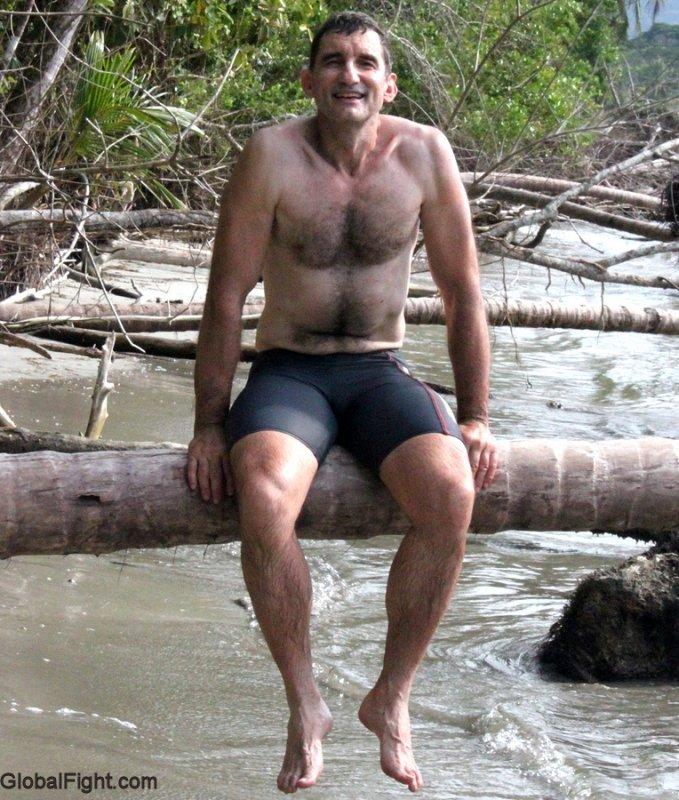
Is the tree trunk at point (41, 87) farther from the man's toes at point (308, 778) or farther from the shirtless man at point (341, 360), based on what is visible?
the man's toes at point (308, 778)

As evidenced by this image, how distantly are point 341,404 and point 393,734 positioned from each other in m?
0.92

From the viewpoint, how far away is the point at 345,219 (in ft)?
10.9

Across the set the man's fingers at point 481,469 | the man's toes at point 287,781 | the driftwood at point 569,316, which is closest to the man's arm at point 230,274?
the man's fingers at point 481,469

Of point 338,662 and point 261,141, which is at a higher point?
point 261,141

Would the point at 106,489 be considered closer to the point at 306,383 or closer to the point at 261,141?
the point at 306,383

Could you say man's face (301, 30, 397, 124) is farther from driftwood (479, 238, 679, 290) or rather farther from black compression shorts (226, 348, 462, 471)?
driftwood (479, 238, 679, 290)

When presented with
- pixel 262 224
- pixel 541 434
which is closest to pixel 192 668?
pixel 262 224

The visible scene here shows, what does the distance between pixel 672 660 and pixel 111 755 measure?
7.66ft

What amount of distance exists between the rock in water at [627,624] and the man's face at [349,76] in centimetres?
229

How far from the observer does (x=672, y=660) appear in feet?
15.3

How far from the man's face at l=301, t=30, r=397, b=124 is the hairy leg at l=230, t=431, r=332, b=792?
1.03 metres

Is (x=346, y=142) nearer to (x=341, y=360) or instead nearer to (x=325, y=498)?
(x=341, y=360)

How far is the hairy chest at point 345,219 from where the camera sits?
3299mm

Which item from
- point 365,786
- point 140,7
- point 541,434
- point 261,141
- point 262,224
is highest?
point 140,7
